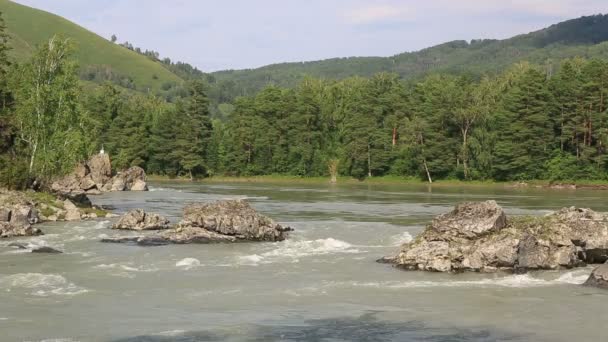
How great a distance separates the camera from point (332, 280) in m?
30.9

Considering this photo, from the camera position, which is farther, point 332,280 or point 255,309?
point 332,280

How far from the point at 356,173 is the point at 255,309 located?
108 m

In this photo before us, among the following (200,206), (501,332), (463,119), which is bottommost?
(501,332)

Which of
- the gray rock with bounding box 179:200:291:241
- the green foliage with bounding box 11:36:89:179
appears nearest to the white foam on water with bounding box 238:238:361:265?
the gray rock with bounding box 179:200:291:241

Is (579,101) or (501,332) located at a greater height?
(579,101)

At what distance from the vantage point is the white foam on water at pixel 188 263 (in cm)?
3429

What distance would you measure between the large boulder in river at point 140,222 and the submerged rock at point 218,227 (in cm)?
437

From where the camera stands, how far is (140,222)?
48.2 meters

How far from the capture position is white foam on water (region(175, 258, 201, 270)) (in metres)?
34.3

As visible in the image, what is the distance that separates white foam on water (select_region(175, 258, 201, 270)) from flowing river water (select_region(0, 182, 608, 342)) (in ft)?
0.37

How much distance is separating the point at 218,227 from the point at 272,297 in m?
15.7

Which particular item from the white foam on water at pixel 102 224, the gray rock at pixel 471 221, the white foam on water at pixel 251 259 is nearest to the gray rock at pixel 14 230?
the white foam on water at pixel 102 224

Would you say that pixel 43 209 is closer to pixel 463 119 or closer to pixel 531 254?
pixel 531 254

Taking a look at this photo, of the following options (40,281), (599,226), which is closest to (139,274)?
(40,281)
